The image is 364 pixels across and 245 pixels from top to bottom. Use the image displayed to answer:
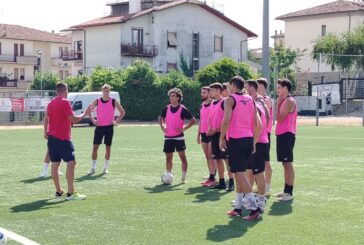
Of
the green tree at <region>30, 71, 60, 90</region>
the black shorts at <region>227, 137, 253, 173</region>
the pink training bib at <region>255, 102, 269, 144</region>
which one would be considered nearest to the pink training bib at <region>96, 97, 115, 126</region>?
the pink training bib at <region>255, 102, 269, 144</region>

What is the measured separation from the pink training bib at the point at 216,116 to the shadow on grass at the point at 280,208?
2.18 meters

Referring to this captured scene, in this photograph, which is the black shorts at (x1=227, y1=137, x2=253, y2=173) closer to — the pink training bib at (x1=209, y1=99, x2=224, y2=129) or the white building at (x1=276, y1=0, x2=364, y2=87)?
the pink training bib at (x1=209, y1=99, x2=224, y2=129)

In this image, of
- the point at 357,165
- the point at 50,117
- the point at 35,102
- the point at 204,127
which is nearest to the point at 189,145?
the point at 357,165

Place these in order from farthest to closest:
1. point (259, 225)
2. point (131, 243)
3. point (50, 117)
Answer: point (50, 117) → point (259, 225) → point (131, 243)

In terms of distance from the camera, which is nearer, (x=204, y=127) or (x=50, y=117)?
(x=50, y=117)

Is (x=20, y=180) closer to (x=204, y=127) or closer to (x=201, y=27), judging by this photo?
(x=204, y=127)

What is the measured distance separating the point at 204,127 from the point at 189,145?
11416 mm

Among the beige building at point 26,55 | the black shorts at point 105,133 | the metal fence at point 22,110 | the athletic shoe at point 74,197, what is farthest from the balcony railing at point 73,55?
the athletic shoe at point 74,197

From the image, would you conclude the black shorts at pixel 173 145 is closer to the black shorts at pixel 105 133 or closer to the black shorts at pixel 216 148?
the black shorts at pixel 216 148

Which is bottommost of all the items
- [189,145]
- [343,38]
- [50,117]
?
[189,145]

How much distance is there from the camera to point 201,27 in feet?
233

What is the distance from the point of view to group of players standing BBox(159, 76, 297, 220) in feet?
33.6

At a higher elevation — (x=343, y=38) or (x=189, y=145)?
(x=343, y=38)

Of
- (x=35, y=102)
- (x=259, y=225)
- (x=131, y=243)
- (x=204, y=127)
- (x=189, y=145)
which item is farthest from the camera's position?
(x=35, y=102)
